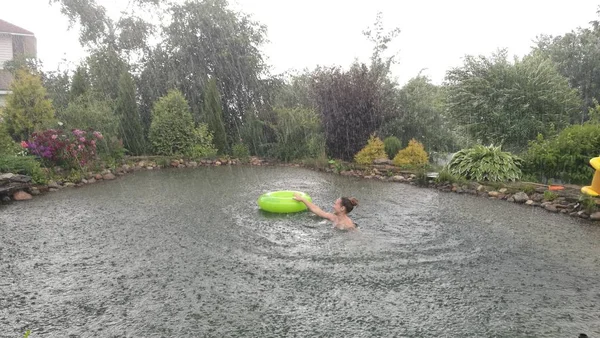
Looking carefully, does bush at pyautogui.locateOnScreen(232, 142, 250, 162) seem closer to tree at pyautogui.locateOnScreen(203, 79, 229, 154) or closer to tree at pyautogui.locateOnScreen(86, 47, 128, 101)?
tree at pyautogui.locateOnScreen(203, 79, 229, 154)

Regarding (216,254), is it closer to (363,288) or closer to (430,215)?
(363,288)

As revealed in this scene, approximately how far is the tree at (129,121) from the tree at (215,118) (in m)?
2.36

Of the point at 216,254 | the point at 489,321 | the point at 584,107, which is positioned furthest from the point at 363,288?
the point at 584,107

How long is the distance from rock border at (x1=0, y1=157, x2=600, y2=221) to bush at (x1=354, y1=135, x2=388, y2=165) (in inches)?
15.9

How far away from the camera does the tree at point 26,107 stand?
11328 mm

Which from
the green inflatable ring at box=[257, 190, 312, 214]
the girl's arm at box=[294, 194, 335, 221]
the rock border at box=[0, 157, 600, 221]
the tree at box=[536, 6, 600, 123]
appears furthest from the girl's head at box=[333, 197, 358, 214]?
the tree at box=[536, 6, 600, 123]

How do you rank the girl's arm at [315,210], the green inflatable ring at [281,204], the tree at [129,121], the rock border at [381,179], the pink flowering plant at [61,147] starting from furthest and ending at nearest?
1. the tree at [129,121]
2. the pink flowering plant at [61,147]
3. the rock border at [381,179]
4. the green inflatable ring at [281,204]
5. the girl's arm at [315,210]

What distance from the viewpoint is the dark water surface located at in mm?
3365

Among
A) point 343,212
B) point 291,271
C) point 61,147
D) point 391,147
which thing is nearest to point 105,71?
point 61,147

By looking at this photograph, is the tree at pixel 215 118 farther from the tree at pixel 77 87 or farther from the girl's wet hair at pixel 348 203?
the girl's wet hair at pixel 348 203

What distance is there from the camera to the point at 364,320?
341cm

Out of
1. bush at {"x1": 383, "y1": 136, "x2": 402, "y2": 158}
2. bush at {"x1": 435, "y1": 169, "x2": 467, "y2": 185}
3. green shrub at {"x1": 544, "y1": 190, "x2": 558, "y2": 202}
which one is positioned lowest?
green shrub at {"x1": 544, "y1": 190, "x2": 558, "y2": 202}

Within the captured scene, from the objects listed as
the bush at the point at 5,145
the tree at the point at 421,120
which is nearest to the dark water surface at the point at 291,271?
the bush at the point at 5,145

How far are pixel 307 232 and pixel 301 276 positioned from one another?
1.58 metres
